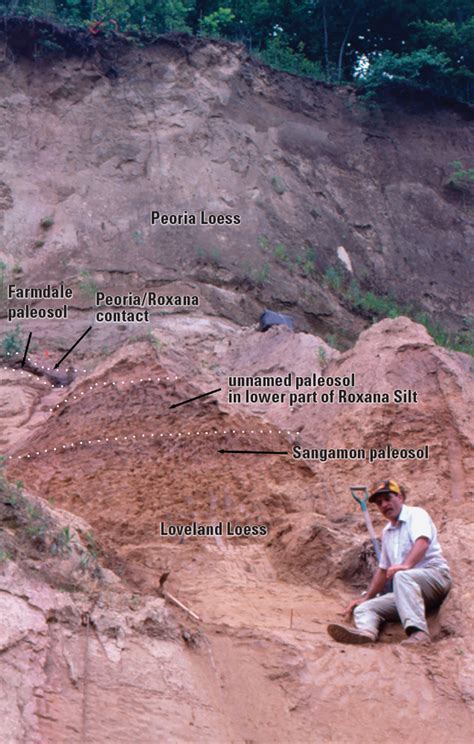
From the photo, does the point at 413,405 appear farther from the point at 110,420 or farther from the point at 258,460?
the point at 110,420

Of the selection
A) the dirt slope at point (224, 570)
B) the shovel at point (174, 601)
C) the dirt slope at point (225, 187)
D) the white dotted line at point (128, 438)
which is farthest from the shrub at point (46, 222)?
the shovel at point (174, 601)

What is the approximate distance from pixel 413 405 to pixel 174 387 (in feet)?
7.53

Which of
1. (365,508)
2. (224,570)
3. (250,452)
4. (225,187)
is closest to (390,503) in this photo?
(365,508)

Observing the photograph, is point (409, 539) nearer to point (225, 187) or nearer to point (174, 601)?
point (174, 601)

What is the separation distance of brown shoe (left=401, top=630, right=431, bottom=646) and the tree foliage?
57.0 ft

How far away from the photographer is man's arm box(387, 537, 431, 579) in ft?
21.9

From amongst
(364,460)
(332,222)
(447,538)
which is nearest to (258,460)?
(364,460)

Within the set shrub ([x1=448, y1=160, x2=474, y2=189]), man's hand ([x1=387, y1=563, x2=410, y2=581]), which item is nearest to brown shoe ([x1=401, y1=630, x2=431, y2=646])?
man's hand ([x1=387, y1=563, x2=410, y2=581])

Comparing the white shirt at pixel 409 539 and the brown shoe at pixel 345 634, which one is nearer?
the brown shoe at pixel 345 634

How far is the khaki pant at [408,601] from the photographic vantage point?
6.54 m

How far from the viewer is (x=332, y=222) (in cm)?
2031

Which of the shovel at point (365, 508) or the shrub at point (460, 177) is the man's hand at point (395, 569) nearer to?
the shovel at point (365, 508)

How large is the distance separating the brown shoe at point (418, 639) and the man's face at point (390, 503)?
0.79 meters

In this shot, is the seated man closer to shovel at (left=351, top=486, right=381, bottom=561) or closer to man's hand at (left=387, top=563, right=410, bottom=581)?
man's hand at (left=387, top=563, right=410, bottom=581)
